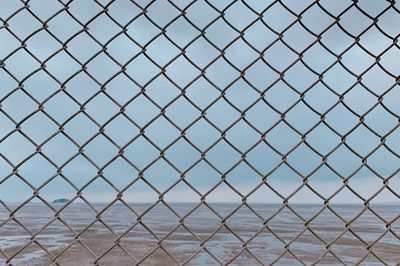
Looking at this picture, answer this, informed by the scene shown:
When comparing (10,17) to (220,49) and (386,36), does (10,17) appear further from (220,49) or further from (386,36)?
(386,36)

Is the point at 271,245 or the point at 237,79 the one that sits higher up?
the point at 237,79

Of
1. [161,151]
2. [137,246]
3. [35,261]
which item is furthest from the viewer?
[137,246]

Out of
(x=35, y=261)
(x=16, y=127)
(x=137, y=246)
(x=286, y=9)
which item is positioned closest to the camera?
(x=16, y=127)

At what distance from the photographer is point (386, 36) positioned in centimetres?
300

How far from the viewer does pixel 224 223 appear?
112 inches

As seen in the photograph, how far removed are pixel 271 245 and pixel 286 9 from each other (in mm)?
9644

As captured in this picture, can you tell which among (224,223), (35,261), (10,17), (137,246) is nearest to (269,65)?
(224,223)

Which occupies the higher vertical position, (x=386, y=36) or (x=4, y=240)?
(x=386, y=36)

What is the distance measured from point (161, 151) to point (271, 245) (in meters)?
9.68

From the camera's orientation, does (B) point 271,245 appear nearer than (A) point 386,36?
No

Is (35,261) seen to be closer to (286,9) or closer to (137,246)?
(137,246)

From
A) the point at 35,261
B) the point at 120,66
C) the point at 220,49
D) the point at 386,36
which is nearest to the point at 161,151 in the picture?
the point at 120,66

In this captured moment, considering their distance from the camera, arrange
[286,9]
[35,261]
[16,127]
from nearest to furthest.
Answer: [16,127] → [286,9] → [35,261]

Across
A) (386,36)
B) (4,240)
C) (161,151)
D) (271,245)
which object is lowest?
(4,240)
